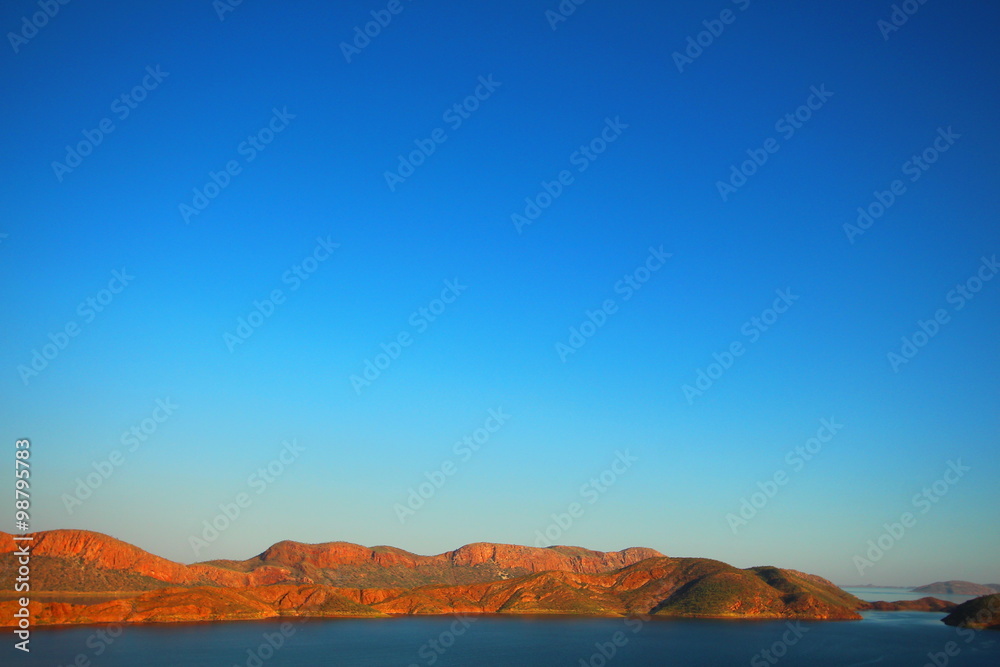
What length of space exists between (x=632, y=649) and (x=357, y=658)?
4763cm

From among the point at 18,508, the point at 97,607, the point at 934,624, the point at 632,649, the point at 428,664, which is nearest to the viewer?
the point at 18,508

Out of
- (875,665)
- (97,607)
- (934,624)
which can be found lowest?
(934,624)

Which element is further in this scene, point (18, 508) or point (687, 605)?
point (687, 605)

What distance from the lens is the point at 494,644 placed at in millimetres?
121062

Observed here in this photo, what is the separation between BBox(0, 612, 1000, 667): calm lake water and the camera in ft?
310

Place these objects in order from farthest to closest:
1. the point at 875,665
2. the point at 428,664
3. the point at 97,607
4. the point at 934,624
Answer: the point at 934,624 → the point at 97,607 → the point at 875,665 → the point at 428,664

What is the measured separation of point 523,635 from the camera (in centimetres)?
13575

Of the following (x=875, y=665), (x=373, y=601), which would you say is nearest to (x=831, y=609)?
(x=875, y=665)

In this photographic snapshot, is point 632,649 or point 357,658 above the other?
point 357,658

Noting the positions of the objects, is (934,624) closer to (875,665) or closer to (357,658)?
(875,665)

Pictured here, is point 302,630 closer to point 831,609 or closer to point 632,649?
point 632,649

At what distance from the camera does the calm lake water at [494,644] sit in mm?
94562

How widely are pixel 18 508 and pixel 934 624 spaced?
713 ft

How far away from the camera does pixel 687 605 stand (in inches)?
7697
